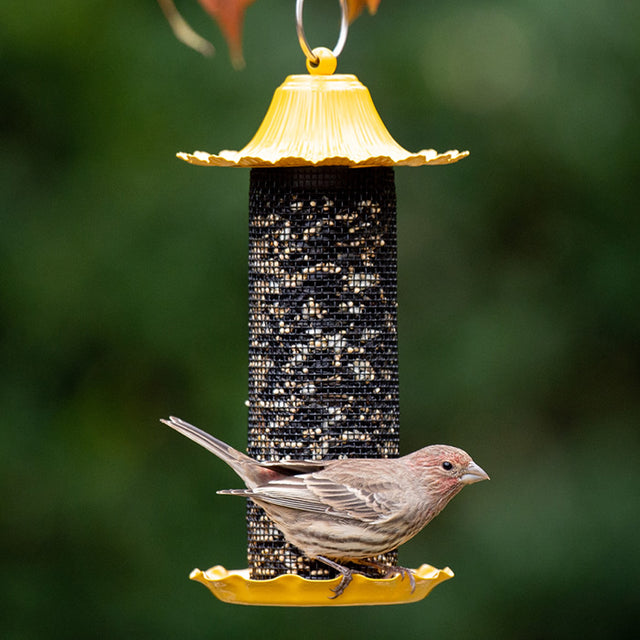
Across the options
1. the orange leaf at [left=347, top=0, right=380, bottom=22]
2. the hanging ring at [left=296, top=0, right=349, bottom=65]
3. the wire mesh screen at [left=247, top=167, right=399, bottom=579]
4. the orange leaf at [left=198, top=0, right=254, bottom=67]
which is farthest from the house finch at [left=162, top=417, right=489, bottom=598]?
the orange leaf at [left=198, top=0, right=254, bottom=67]

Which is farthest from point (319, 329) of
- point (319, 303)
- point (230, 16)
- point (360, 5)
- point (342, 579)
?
point (230, 16)

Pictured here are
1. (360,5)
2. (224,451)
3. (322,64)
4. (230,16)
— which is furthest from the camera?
(322,64)

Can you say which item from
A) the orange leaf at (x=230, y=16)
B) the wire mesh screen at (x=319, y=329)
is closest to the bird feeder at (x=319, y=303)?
the wire mesh screen at (x=319, y=329)

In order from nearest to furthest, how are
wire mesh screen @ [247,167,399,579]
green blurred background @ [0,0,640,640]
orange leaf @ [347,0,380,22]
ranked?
orange leaf @ [347,0,380,22] → wire mesh screen @ [247,167,399,579] → green blurred background @ [0,0,640,640]

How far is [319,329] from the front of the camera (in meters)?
4.65

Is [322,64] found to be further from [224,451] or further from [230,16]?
[230,16]

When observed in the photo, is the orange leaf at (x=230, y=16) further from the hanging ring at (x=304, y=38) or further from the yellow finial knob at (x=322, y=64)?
the yellow finial knob at (x=322, y=64)

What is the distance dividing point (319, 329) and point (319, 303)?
0.09m

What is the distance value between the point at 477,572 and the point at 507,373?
1158 millimetres

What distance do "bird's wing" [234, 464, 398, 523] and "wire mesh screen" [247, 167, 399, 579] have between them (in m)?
0.34

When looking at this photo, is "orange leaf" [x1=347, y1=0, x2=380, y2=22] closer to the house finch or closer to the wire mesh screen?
the house finch

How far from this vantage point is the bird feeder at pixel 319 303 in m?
4.56

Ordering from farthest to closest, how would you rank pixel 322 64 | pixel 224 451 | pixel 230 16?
pixel 322 64
pixel 224 451
pixel 230 16

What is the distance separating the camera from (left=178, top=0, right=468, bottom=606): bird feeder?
4.56 metres
